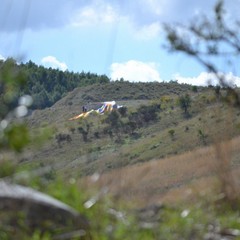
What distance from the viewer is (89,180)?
14.7 feet

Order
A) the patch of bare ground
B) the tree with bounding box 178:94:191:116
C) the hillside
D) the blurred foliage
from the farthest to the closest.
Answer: the tree with bounding box 178:94:191:116 → the hillside → the patch of bare ground → the blurred foliage

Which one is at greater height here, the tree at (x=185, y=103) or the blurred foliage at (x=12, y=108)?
the blurred foliage at (x=12, y=108)

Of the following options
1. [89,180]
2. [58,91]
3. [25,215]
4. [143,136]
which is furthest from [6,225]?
[58,91]

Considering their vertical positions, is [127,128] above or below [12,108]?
below

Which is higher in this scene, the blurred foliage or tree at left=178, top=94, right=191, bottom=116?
the blurred foliage

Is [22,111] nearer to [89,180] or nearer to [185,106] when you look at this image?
[89,180]

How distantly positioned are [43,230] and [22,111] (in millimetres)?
953

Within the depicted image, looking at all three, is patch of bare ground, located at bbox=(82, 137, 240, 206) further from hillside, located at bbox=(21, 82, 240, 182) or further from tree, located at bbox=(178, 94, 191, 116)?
tree, located at bbox=(178, 94, 191, 116)

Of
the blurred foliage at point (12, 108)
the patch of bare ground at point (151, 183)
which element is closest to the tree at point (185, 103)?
the patch of bare ground at point (151, 183)

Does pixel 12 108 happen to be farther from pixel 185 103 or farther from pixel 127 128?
pixel 185 103

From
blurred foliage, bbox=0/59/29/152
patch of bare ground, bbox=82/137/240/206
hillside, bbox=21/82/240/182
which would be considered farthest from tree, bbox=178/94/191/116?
blurred foliage, bbox=0/59/29/152

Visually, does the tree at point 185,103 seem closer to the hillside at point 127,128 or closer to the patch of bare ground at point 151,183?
the hillside at point 127,128

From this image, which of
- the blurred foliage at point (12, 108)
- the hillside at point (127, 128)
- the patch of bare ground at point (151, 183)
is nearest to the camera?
the blurred foliage at point (12, 108)

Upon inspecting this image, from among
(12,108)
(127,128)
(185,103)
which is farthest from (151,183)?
(185,103)
